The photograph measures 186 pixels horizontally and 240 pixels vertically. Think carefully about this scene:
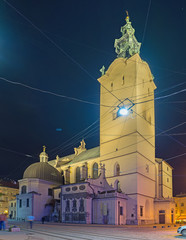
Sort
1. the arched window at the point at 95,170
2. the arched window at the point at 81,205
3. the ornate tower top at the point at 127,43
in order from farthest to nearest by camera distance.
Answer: the ornate tower top at the point at 127,43 → the arched window at the point at 95,170 → the arched window at the point at 81,205

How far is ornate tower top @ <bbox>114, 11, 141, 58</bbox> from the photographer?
53.2m

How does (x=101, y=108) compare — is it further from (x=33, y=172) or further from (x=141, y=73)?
(x=33, y=172)

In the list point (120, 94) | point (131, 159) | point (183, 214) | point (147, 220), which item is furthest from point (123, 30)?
point (183, 214)

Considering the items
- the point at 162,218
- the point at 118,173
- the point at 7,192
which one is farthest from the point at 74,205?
the point at 7,192

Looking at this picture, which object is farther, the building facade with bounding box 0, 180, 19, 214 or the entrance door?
the building facade with bounding box 0, 180, 19, 214

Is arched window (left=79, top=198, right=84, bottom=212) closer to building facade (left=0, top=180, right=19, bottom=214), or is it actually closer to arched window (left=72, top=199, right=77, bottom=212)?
arched window (left=72, top=199, right=77, bottom=212)

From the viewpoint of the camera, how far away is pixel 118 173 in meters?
44.0

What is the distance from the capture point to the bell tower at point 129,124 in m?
41.9

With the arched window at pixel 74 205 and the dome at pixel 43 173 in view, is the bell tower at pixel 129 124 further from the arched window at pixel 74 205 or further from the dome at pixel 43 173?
the dome at pixel 43 173

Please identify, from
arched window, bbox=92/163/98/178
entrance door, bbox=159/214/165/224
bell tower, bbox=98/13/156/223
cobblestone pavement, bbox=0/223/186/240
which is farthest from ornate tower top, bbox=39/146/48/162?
cobblestone pavement, bbox=0/223/186/240

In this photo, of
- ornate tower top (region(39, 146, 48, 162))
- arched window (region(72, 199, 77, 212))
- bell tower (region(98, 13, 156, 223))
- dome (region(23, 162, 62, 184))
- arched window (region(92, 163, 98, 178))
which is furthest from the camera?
ornate tower top (region(39, 146, 48, 162))

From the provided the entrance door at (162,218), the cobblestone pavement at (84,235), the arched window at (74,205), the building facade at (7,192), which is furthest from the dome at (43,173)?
the building facade at (7,192)

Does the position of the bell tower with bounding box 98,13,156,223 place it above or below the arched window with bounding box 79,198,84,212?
above

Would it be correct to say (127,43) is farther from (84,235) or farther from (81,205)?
(84,235)
